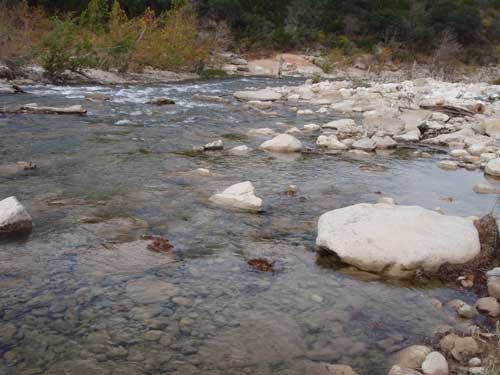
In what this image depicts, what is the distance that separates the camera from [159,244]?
462cm

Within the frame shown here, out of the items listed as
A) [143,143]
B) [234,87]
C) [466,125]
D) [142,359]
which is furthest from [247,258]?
[234,87]

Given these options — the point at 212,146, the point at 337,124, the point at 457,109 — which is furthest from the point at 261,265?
the point at 457,109

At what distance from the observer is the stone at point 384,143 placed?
1037cm

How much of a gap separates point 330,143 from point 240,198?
4.62m

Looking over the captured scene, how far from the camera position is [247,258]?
4.48 metres

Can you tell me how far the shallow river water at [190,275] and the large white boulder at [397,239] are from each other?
0.19 metres

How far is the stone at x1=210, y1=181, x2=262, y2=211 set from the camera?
5754 millimetres

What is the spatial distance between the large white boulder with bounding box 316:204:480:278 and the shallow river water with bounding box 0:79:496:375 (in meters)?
0.19

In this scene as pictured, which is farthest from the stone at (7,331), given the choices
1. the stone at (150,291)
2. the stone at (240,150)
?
the stone at (240,150)

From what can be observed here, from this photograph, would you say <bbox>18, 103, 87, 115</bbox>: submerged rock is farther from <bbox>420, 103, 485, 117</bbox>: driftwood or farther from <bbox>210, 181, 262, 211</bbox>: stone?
<bbox>420, 103, 485, 117</bbox>: driftwood

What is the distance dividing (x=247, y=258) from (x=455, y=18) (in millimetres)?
61156

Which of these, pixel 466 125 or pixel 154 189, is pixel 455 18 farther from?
pixel 154 189

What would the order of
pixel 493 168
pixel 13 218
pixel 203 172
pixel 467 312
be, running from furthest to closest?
pixel 493 168 < pixel 203 172 < pixel 13 218 < pixel 467 312

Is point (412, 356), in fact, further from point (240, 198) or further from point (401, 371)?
point (240, 198)
